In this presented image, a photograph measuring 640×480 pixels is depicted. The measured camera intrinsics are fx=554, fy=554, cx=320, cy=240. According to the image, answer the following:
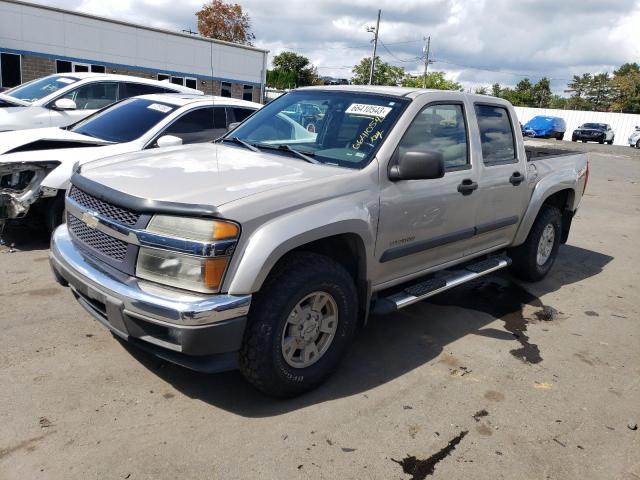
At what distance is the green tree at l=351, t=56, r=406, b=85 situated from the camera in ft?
213

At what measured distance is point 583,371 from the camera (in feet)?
13.2

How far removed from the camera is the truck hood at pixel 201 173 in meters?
2.96

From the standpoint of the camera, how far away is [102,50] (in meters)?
23.0

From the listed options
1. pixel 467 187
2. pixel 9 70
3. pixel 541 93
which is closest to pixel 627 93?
pixel 541 93

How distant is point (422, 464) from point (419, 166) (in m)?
1.74

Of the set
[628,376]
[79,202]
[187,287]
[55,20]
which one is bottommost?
[628,376]

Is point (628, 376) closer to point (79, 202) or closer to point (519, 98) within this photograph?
point (79, 202)

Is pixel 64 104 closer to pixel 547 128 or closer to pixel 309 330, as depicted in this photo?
pixel 309 330

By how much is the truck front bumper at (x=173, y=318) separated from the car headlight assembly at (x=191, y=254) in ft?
0.21

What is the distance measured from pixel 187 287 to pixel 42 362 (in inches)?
54.3

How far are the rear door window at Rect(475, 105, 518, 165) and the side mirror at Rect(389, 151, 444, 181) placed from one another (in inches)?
47.0

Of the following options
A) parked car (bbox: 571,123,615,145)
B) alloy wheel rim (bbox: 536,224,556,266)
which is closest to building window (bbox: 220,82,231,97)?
alloy wheel rim (bbox: 536,224,556,266)

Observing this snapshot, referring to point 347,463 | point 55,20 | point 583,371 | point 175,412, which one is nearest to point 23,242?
point 175,412

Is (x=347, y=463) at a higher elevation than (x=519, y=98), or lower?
lower
